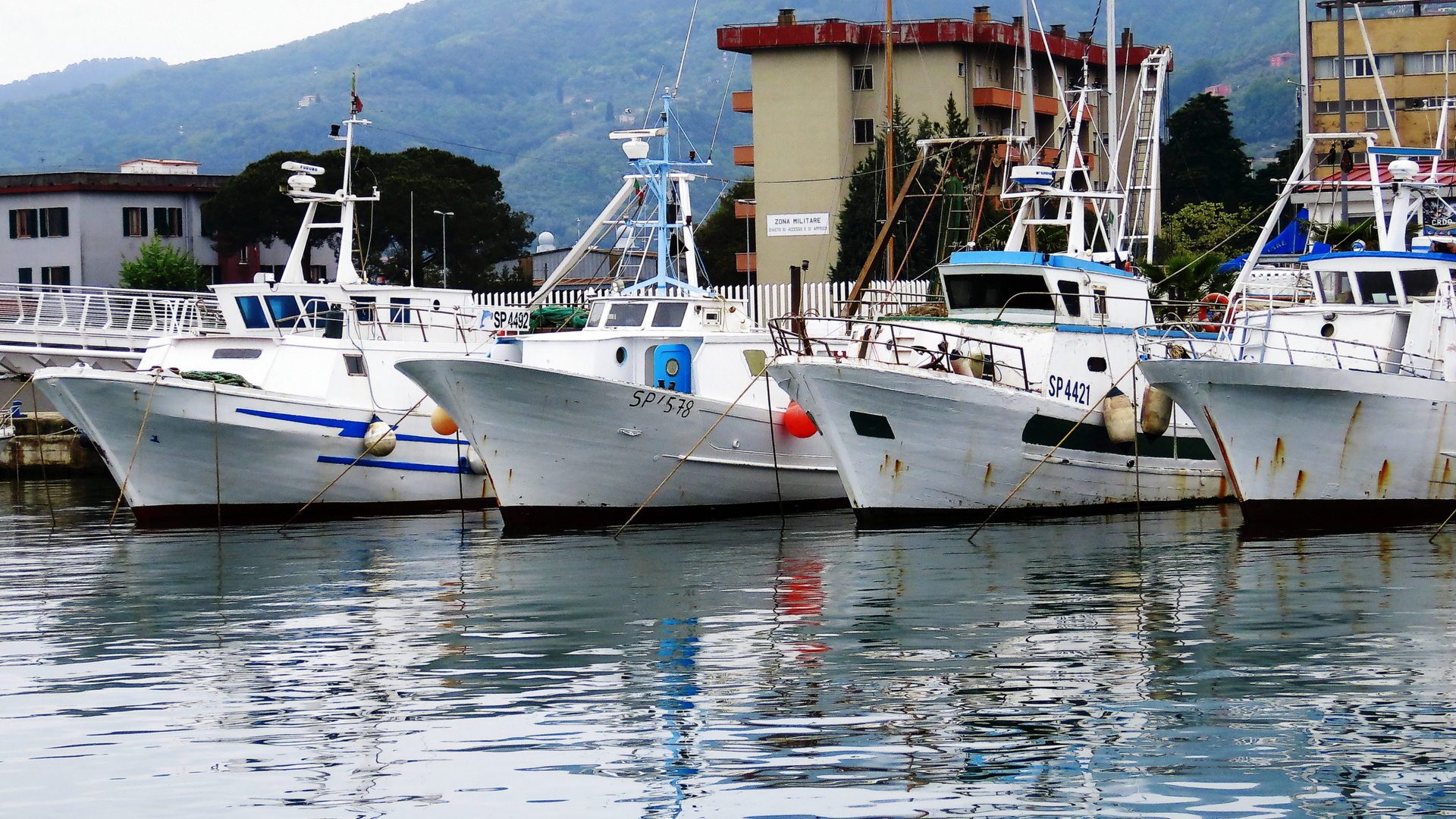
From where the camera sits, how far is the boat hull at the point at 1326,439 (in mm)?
20062

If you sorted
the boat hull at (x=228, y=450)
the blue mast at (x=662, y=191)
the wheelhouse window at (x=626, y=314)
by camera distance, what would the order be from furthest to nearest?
the blue mast at (x=662, y=191)
the wheelhouse window at (x=626, y=314)
the boat hull at (x=228, y=450)

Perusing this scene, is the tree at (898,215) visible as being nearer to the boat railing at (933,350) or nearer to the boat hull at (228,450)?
the boat hull at (228,450)

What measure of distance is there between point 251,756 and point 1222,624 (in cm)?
762

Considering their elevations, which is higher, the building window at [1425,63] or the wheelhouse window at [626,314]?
the building window at [1425,63]

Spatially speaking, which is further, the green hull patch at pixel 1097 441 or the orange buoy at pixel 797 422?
the orange buoy at pixel 797 422

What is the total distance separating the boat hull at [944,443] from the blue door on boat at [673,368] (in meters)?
2.37

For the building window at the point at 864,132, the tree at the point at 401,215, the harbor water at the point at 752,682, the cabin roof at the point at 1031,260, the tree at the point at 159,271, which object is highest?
the building window at the point at 864,132

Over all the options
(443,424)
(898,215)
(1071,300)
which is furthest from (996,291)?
(898,215)

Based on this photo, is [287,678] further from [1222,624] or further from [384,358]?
[384,358]

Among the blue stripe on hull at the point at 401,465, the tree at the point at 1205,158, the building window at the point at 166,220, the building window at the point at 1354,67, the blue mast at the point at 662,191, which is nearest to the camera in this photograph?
the blue mast at the point at 662,191

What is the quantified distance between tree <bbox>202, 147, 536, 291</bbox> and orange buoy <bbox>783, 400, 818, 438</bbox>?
41.8 metres

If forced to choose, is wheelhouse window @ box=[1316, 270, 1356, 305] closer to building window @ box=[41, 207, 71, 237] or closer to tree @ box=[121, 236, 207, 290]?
tree @ box=[121, 236, 207, 290]

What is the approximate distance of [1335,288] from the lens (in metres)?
22.1

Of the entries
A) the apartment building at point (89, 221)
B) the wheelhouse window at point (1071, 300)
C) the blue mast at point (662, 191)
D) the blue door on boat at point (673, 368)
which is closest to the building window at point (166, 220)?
the apartment building at point (89, 221)
